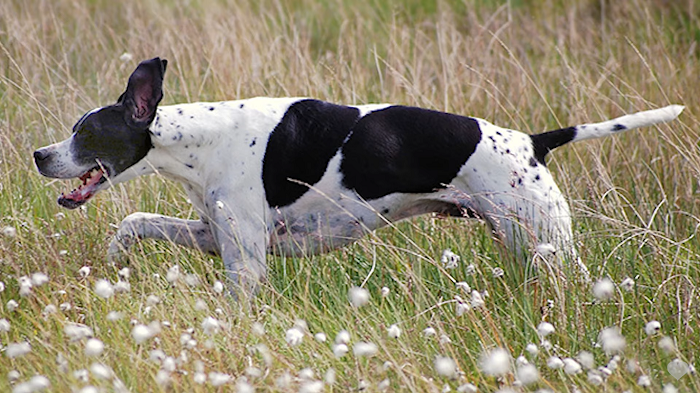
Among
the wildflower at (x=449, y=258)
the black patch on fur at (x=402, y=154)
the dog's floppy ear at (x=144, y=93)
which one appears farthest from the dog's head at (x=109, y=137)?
the wildflower at (x=449, y=258)

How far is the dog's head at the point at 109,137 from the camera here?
4059mm

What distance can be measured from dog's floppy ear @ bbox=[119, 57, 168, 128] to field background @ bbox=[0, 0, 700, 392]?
569mm

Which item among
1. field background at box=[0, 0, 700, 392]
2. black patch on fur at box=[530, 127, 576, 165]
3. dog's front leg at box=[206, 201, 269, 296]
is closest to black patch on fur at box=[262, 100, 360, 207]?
dog's front leg at box=[206, 201, 269, 296]

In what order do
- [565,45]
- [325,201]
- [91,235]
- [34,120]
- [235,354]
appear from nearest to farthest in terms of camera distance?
[235,354], [325,201], [91,235], [34,120], [565,45]

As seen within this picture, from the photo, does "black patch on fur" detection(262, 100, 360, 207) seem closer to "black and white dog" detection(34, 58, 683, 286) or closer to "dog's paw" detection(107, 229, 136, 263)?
"black and white dog" detection(34, 58, 683, 286)

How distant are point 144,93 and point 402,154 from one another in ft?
3.52

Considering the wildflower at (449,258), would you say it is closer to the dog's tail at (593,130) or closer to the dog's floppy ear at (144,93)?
the dog's tail at (593,130)

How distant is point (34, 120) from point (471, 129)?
9.89 feet

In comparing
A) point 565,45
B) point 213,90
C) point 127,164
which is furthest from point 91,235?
point 565,45

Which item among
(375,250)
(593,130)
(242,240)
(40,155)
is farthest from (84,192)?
(593,130)

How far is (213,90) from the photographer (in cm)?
651

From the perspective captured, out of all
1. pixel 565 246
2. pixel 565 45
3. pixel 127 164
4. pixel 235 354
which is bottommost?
pixel 565 45

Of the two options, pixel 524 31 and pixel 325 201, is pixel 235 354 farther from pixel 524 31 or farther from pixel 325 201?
pixel 524 31

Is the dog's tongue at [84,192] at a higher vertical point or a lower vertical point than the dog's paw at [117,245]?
higher
